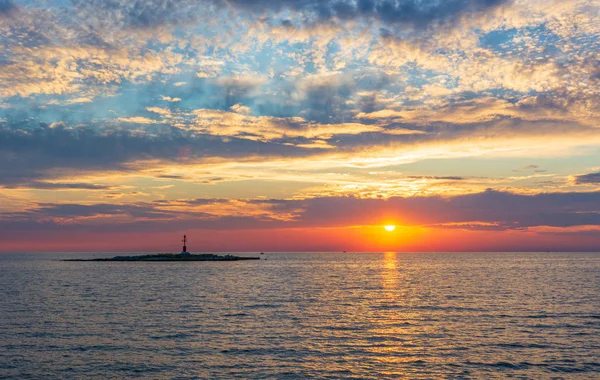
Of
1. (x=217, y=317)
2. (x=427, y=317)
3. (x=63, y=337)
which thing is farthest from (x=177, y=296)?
(x=427, y=317)

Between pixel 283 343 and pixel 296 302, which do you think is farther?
pixel 296 302

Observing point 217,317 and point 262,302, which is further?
point 262,302

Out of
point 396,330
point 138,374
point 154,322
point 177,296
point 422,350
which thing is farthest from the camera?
point 177,296

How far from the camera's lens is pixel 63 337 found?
4419 centimetres

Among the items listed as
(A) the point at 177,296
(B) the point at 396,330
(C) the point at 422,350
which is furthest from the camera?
(A) the point at 177,296

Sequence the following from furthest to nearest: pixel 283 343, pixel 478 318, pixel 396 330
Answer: pixel 478 318 < pixel 396 330 < pixel 283 343

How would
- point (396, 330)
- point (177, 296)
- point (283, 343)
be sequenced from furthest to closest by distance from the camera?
point (177, 296) → point (396, 330) → point (283, 343)

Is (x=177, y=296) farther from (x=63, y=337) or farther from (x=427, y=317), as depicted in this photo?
(x=427, y=317)

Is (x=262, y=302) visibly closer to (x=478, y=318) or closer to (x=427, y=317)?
(x=427, y=317)

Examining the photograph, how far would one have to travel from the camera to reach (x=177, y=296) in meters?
79.9

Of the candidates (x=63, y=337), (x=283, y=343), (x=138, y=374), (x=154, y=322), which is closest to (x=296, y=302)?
(x=154, y=322)

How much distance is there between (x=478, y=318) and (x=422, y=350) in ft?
64.1

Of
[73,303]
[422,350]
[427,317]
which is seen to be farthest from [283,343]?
[73,303]

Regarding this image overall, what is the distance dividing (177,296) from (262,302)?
52.7 ft
